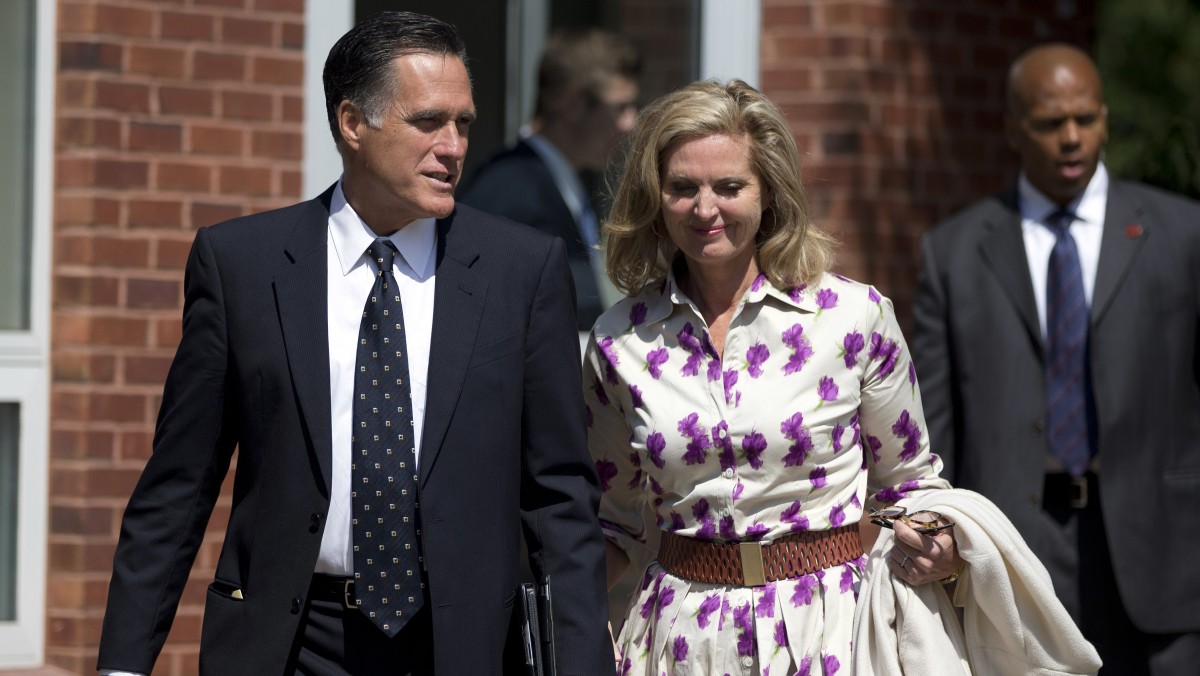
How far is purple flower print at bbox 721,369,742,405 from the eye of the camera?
132 inches

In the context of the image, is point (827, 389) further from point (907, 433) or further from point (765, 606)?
point (765, 606)

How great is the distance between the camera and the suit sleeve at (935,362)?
4828 mm

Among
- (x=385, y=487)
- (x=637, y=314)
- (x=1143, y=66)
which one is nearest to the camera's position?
(x=385, y=487)

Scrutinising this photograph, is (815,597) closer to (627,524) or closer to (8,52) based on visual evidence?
(627,524)

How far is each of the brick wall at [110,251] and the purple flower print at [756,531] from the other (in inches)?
84.6

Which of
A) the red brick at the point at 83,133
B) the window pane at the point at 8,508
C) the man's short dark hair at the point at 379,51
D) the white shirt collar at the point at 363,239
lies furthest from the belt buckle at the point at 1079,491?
the window pane at the point at 8,508

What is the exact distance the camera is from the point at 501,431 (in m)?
3.12

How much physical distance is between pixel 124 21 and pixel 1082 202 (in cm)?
287

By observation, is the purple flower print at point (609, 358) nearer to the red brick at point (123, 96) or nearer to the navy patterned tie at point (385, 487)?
the navy patterned tie at point (385, 487)

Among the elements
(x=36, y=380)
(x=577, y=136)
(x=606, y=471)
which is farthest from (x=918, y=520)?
(x=577, y=136)

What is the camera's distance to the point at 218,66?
16.0ft

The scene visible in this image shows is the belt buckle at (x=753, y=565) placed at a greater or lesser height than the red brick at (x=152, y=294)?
lesser

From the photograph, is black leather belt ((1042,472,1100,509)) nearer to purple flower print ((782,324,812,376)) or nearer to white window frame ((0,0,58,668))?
purple flower print ((782,324,812,376))

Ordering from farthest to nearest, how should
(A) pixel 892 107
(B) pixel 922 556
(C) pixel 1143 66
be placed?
(C) pixel 1143 66
(A) pixel 892 107
(B) pixel 922 556
